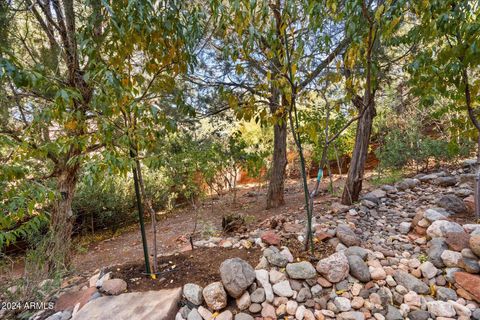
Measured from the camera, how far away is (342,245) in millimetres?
1972

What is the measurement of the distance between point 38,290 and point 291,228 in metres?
2.03

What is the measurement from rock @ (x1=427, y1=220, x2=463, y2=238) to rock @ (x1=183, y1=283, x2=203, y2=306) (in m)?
1.84

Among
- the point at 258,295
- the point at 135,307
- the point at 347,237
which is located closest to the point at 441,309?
the point at 347,237

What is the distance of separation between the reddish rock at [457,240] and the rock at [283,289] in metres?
1.23

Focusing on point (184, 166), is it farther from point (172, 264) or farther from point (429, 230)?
point (429, 230)

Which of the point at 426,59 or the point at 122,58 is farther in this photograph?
the point at 426,59

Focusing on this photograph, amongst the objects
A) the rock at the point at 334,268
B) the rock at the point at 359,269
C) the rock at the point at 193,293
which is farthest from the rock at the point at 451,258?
the rock at the point at 193,293

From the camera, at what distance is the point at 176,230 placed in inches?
155

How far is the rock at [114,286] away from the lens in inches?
65.4

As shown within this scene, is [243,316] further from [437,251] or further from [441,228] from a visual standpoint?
[441,228]

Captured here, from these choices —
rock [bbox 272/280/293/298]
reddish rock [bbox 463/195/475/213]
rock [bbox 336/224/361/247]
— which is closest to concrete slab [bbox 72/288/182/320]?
rock [bbox 272/280/293/298]

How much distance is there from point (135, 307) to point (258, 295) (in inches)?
29.8

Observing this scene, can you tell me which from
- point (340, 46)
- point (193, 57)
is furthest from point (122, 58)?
point (340, 46)

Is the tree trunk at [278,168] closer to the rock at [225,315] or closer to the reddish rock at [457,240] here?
the reddish rock at [457,240]
